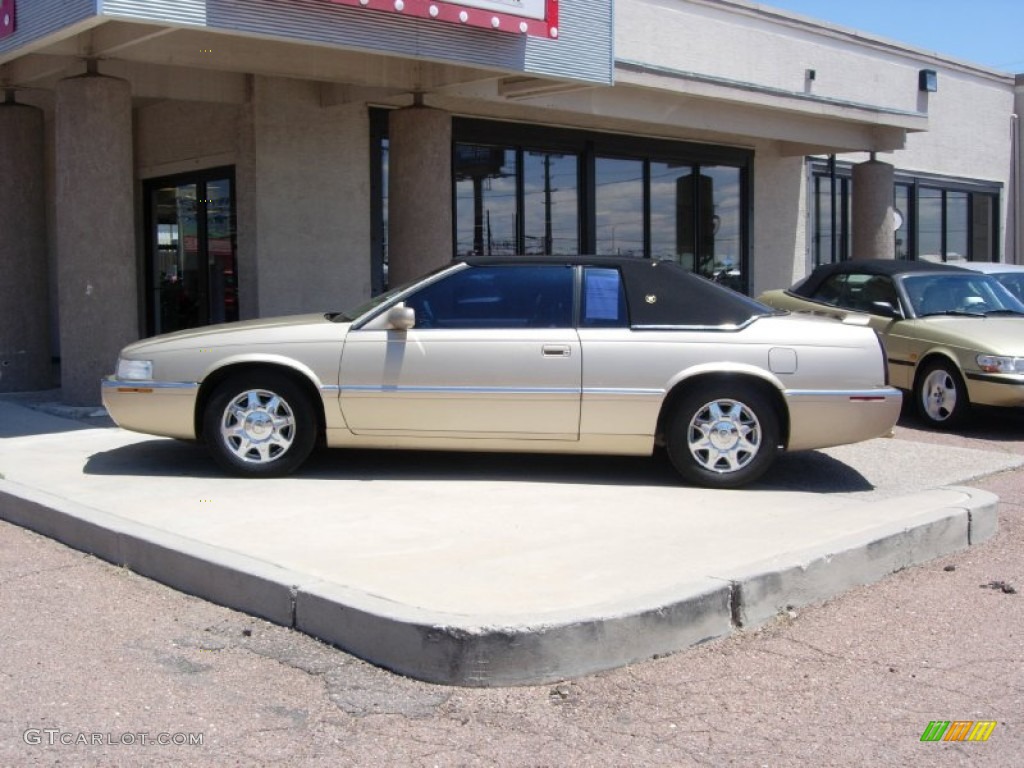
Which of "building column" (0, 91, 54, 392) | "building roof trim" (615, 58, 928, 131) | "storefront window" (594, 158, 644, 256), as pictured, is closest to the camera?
"building column" (0, 91, 54, 392)

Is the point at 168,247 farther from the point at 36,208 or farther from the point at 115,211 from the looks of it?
the point at 115,211

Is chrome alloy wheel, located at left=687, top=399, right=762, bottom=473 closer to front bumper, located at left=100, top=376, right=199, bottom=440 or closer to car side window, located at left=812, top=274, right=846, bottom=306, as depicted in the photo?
front bumper, located at left=100, top=376, right=199, bottom=440

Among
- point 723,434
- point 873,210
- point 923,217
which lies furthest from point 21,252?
point 923,217

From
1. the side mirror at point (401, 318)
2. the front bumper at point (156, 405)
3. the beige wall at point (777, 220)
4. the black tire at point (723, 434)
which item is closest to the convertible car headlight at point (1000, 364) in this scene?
the black tire at point (723, 434)

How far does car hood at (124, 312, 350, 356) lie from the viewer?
752cm

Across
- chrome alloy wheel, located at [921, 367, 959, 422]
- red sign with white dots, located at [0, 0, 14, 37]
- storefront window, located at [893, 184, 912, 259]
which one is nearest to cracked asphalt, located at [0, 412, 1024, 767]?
chrome alloy wheel, located at [921, 367, 959, 422]

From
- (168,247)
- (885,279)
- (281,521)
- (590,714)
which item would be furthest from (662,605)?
(168,247)

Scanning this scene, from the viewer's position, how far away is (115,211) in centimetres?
1048

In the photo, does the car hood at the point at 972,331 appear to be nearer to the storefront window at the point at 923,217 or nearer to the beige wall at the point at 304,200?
the beige wall at the point at 304,200

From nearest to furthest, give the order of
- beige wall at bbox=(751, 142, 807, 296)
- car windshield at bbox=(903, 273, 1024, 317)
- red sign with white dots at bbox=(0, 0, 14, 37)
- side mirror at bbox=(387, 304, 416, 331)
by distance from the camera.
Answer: side mirror at bbox=(387, 304, 416, 331)
red sign with white dots at bbox=(0, 0, 14, 37)
car windshield at bbox=(903, 273, 1024, 317)
beige wall at bbox=(751, 142, 807, 296)

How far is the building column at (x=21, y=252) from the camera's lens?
478 inches

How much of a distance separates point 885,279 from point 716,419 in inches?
216

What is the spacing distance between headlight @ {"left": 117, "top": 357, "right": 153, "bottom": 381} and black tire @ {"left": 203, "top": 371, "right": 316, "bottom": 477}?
1.54 ft

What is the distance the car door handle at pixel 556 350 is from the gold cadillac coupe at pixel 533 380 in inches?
A: 0.6
